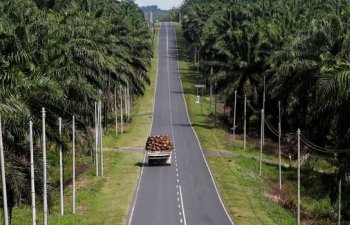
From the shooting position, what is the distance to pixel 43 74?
40.2m

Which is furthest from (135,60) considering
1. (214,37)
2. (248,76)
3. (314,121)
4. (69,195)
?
(314,121)

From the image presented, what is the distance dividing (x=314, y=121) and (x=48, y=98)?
67.3 ft

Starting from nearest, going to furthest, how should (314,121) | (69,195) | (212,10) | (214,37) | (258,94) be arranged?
(314,121) → (69,195) → (258,94) → (214,37) → (212,10)

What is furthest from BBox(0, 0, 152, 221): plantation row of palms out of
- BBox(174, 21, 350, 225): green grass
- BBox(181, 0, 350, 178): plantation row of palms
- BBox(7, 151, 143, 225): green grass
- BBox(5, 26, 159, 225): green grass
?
BBox(181, 0, 350, 178): plantation row of palms

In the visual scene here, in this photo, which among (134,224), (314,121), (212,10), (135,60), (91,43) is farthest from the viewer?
(212,10)

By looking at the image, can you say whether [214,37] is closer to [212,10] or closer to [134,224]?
[212,10]

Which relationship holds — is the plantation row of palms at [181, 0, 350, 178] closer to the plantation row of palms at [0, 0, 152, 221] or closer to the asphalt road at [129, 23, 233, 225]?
the asphalt road at [129, 23, 233, 225]

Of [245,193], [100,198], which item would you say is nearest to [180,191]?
[245,193]

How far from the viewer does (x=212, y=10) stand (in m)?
183

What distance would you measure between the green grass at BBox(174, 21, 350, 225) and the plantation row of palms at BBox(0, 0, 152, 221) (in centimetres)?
1356

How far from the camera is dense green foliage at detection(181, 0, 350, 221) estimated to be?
36469mm

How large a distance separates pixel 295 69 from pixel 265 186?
11332 mm

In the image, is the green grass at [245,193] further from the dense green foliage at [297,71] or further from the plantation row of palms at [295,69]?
the plantation row of palms at [295,69]

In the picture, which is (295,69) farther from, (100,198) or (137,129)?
(137,129)
